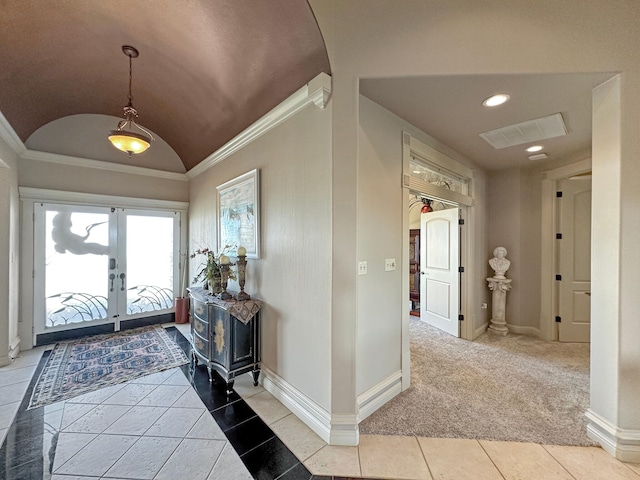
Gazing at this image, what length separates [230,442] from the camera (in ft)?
6.08

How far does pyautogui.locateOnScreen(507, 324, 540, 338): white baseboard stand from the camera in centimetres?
394

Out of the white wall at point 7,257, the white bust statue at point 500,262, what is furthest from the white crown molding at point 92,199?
the white bust statue at point 500,262

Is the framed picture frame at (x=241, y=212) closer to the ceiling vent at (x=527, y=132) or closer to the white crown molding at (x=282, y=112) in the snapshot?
the white crown molding at (x=282, y=112)

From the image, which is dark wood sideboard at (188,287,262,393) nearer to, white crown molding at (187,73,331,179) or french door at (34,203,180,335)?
white crown molding at (187,73,331,179)

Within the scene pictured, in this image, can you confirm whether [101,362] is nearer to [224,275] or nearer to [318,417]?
[224,275]

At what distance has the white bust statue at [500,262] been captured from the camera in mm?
4039

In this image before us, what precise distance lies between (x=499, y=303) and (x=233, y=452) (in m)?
4.17

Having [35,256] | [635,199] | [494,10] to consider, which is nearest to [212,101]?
[494,10]

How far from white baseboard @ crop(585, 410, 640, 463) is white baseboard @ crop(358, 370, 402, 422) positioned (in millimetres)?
1382

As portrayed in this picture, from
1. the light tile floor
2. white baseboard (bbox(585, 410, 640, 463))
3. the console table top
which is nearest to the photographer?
the light tile floor

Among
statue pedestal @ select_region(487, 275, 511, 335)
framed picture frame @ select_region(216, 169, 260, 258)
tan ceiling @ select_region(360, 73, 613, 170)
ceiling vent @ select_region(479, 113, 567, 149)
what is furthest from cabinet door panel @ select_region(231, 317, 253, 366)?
statue pedestal @ select_region(487, 275, 511, 335)

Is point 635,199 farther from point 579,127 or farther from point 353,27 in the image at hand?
point 353,27

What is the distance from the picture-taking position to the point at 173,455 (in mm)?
1734

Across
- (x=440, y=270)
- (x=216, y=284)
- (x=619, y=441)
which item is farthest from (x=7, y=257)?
(x=619, y=441)
